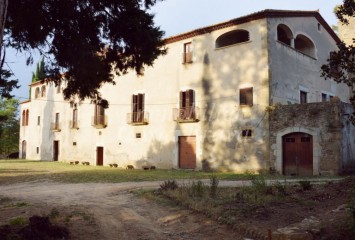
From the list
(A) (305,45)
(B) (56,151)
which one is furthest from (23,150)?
(A) (305,45)

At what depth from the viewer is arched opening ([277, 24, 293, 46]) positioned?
21.2m

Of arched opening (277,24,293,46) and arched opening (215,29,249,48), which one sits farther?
arched opening (215,29,249,48)

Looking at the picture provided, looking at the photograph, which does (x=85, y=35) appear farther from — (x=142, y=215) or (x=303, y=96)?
(x=303, y=96)

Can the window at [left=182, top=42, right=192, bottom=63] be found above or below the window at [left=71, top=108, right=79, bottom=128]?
above

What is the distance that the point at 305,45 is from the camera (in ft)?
78.7

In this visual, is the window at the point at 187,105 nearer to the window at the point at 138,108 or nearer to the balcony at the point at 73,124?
the window at the point at 138,108

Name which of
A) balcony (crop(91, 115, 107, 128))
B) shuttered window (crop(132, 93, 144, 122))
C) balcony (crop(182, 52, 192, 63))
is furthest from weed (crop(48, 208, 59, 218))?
balcony (crop(91, 115, 107, 128))

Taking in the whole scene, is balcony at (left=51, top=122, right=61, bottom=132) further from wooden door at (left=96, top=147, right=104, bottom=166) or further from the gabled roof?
the gabled roof

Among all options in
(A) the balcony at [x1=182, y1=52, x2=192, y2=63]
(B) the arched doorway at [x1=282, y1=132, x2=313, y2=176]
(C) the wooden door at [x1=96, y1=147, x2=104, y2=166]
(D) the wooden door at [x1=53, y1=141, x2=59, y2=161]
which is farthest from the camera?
(D) the wooden door at [x1=53, y1=141, x2=59, y2=161]

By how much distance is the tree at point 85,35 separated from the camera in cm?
754

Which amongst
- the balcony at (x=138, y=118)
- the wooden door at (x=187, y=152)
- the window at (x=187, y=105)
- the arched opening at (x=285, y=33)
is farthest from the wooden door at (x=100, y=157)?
the arched opening at (x=285, y=33)

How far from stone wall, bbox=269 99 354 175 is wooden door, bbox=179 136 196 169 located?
5.36 meters

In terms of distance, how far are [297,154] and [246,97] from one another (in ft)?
14.1

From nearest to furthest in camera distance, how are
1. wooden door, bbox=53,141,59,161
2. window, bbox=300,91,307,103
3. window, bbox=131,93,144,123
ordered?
window, bbox=300,91,307,103, window, bbox=131,93,144,123, wooden door, bbox=53,141,59,161
